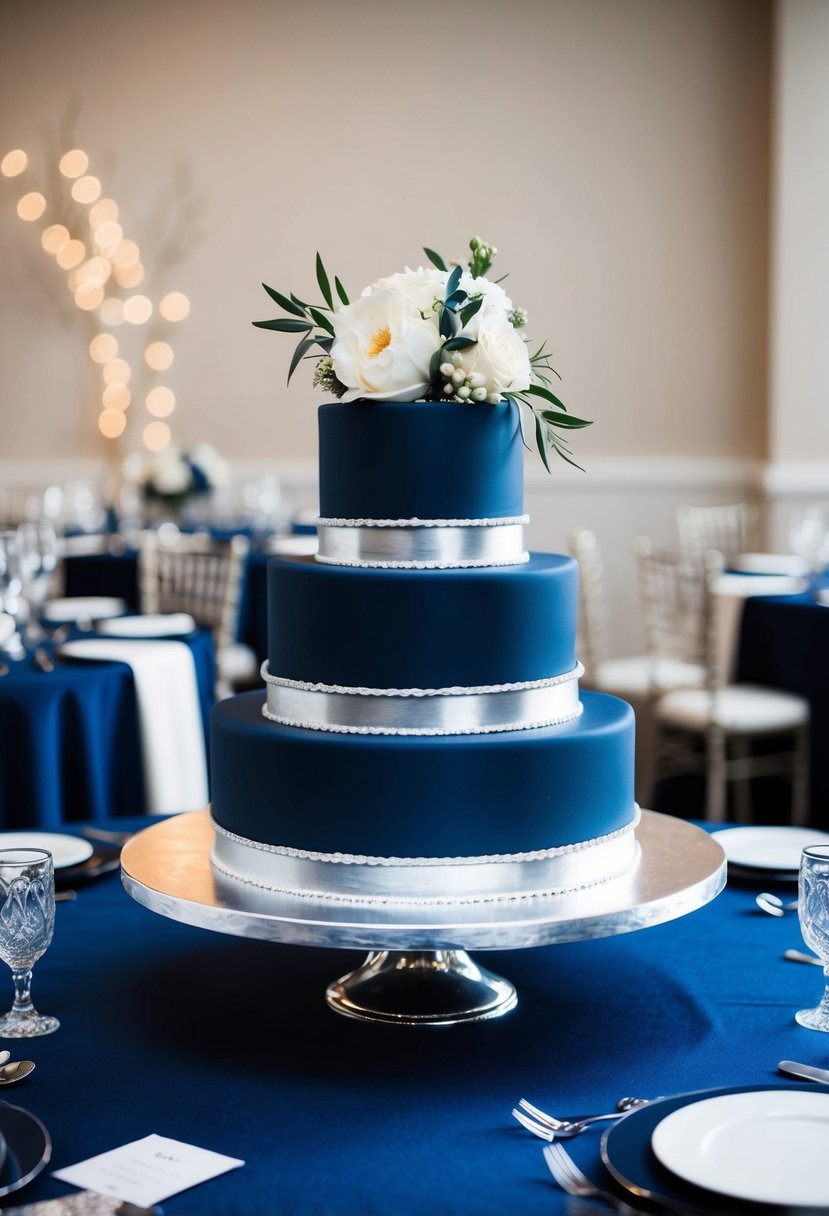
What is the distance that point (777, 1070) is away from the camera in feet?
4.15

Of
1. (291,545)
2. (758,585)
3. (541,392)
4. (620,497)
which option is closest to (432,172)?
(620,497)

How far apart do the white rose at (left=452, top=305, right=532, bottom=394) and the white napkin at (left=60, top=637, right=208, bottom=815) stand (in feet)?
6.91

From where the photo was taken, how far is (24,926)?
136cm

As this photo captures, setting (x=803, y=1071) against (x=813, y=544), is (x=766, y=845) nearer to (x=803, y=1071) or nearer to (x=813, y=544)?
(x=803, y=1071)

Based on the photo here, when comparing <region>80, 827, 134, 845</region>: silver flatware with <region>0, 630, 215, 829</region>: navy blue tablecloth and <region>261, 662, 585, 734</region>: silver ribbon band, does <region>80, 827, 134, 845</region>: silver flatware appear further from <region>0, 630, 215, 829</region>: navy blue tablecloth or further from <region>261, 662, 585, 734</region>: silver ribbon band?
<region>0, 630, 215, 829</region>: navy blue tablecloth

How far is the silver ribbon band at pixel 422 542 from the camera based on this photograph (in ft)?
4.95

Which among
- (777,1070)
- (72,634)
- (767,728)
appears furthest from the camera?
(767,728)

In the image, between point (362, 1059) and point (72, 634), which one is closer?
point (362, 1059)

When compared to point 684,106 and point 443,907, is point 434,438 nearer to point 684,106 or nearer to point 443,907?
point 443,907

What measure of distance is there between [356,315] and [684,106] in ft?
21.5

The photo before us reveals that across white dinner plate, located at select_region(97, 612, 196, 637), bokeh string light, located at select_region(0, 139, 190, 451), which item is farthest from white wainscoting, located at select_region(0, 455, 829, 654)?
white dinner plate, located at select_region(97, 612, 196, 637)

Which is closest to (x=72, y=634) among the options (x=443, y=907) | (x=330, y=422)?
(x=330, y=422)

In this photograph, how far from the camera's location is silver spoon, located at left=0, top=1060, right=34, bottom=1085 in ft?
4.09

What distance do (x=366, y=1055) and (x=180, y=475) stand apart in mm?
5365
